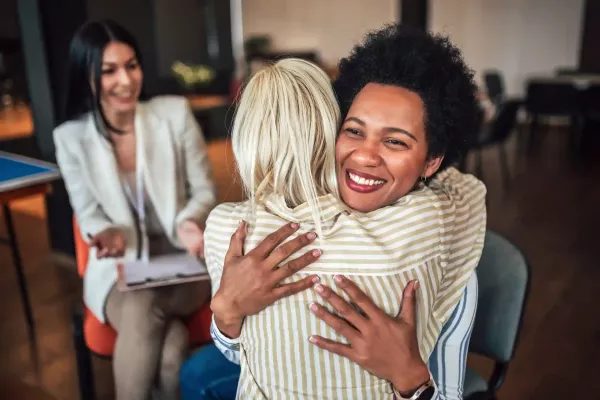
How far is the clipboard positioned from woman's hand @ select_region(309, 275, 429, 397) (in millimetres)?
732

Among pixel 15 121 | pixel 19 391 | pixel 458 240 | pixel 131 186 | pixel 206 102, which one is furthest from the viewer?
pixel 15 121

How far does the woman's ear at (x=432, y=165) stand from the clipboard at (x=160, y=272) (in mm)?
755

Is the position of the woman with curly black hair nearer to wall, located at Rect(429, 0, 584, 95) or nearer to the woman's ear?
the woman's ear

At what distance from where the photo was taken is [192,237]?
5.79ft

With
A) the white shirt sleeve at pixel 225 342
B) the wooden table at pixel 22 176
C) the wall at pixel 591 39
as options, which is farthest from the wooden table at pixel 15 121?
the wall at pixel 591 39

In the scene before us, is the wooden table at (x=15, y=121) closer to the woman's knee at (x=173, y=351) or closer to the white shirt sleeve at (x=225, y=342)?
the woman's knee at (x=173, y=351)

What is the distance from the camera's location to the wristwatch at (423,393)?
0.99 metres

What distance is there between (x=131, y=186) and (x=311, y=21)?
27.5 ft

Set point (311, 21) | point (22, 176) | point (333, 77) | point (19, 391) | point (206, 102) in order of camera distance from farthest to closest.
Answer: point (311, 21)
point (206, 102)
point (19, 391)
point (22, 176)
point (333, 77)

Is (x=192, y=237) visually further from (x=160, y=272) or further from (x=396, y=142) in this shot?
(x=396, y=142)

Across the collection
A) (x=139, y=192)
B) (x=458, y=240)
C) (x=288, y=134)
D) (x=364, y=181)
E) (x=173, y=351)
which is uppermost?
(x=288, y=134)

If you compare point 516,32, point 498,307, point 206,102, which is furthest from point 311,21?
point 498,307

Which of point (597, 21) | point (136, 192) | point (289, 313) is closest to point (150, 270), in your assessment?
point (136, 192)

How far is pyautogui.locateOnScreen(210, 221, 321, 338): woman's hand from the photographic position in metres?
0.96
